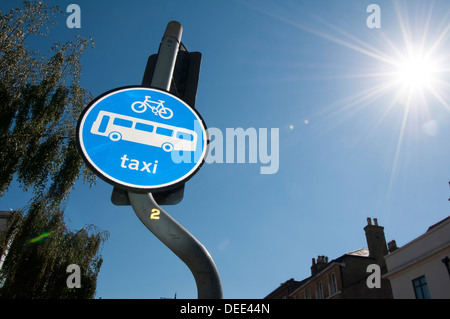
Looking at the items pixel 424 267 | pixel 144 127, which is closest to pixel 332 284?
pixel 424 267

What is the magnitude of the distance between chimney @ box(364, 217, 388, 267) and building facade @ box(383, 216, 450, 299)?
→ 10.3m

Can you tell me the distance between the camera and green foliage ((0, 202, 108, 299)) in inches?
452

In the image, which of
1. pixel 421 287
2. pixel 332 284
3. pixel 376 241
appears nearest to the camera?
pixel 421 287

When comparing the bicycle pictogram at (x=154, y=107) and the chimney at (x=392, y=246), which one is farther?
the chimney at (x=392, y=246)

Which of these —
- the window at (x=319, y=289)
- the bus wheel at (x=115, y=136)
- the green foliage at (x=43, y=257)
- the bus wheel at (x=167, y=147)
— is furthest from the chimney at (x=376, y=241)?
the bus wheel at (x=115, y=136)

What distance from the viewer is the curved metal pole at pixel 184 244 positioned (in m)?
1.06

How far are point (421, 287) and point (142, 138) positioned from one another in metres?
21.0

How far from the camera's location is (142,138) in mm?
1514

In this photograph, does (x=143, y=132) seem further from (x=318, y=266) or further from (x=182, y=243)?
(x=318, y=266)

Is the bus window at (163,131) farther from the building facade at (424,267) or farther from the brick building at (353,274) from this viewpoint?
the brick building at (353,274)

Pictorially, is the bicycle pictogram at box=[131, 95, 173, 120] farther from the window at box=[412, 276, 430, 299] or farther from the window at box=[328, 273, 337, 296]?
the window at box=[328, 273, 337, 296]

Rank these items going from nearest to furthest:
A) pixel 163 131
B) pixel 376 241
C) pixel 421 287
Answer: pixel 163 131
pixel 421 287
pixel 376 241

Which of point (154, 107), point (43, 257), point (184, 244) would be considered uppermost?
point (43, 257)

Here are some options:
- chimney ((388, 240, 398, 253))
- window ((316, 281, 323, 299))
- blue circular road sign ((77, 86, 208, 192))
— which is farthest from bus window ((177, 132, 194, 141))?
window ((316, 281, 323, 299))
